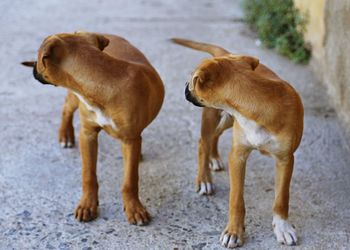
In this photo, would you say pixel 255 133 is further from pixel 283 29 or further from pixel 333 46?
pixel 283 29

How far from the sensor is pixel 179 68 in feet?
21.5

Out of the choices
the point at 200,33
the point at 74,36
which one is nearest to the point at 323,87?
the point at 200,33

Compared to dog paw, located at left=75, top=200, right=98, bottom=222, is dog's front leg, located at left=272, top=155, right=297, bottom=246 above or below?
above

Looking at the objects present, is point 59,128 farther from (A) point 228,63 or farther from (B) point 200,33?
(B) point 200,33

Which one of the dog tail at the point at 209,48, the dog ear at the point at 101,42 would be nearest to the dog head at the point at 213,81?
the dog ear at the point at 101,42

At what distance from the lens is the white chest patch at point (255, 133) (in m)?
3.52

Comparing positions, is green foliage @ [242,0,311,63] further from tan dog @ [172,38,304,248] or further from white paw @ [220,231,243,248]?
white paw @ [220,231,243,248]

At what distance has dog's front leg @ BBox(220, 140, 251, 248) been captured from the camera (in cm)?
375

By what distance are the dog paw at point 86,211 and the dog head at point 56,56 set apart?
86cm

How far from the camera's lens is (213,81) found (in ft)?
11.2

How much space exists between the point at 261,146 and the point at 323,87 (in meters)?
2.68

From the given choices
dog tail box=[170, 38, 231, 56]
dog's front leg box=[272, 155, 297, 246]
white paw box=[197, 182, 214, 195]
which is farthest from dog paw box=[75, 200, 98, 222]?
dog tail box=[170, 38, 231, 56]

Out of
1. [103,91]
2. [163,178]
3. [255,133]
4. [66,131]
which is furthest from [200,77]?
[66,131]

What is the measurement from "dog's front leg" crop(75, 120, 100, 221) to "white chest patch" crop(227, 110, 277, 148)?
3.22 ft
